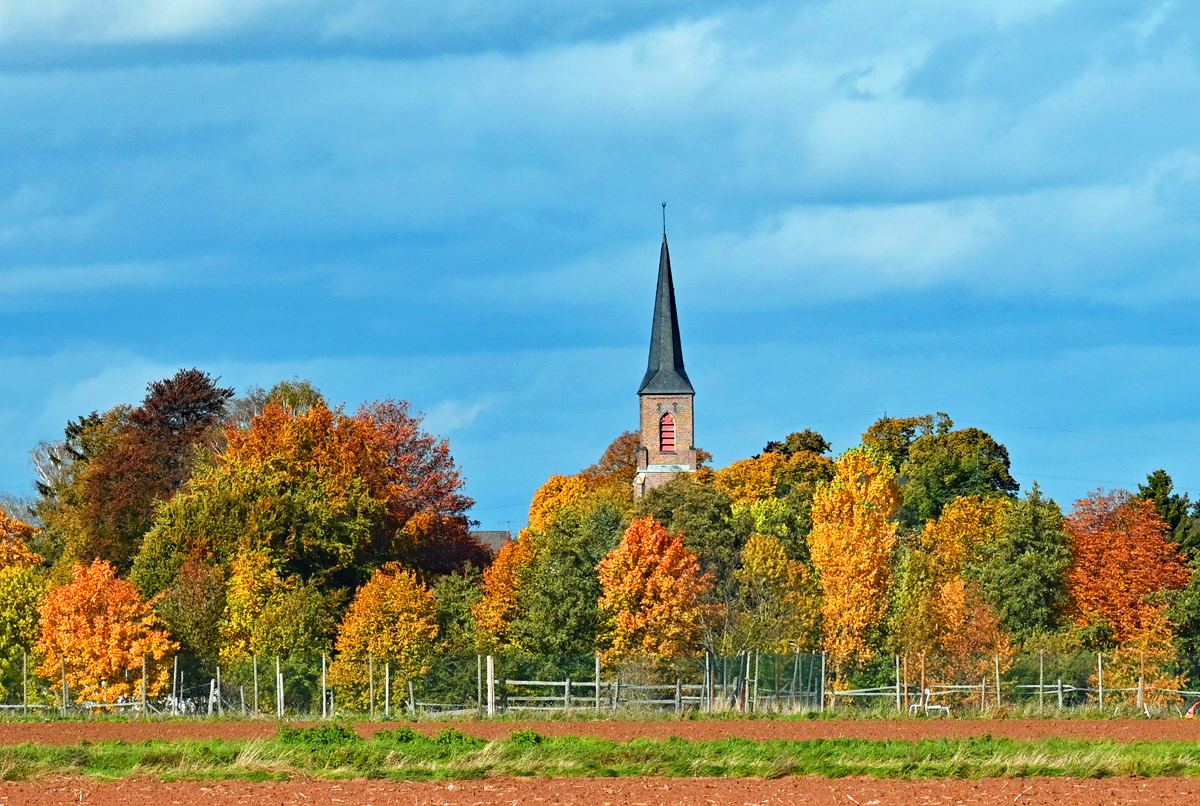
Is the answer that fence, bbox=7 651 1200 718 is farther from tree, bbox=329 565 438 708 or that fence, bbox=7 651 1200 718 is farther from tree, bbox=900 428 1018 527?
tree, bbox=900 428 1018 527

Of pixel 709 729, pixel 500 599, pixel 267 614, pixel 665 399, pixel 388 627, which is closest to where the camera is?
pixel 709 729

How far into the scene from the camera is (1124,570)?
229ft

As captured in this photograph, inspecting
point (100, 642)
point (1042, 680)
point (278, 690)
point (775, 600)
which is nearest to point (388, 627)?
point (100, 642)

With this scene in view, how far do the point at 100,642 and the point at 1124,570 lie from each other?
4257 centimetres

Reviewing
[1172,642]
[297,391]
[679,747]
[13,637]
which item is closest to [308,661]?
[13,637]

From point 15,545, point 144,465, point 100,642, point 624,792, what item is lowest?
point 624,792

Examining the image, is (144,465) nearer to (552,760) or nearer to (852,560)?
(852,560)

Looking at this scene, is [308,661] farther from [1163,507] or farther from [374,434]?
[1163,507]

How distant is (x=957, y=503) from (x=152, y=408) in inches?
1510

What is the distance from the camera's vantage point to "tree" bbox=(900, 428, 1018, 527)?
296 ft

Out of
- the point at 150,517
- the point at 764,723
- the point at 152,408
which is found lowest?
the point at 764,723

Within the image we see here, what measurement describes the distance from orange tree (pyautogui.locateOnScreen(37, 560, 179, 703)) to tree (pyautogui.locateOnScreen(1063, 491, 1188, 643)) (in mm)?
37321

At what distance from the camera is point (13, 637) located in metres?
53.6

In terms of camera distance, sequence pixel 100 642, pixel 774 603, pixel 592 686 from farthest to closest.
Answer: pixel 774 603 → pixel 100 642 → pixel 592 686
